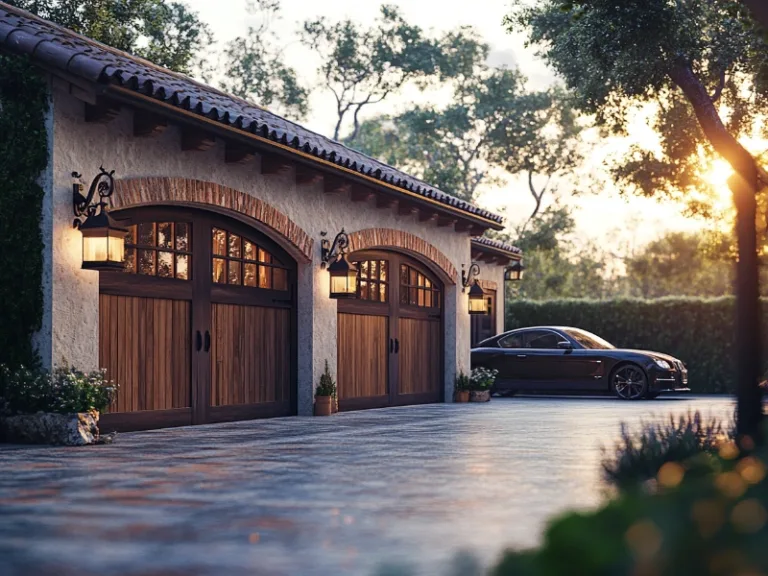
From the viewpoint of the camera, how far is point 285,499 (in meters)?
6.94

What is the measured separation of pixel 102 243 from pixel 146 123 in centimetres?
174

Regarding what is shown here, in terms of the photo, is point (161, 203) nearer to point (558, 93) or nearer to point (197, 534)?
point (197, 534)

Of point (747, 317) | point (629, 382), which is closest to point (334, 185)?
point (629, 382)

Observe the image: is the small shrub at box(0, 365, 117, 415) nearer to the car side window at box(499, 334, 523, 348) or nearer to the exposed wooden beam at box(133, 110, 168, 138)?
the exposed wooden beam at box(133, 110, 168, 138)

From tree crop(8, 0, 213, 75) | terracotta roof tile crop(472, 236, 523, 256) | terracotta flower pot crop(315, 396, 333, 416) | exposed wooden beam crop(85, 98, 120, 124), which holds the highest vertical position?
tree crop(8, 0, 213, 75)

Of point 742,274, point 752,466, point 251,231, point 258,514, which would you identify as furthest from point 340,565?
point 251,231

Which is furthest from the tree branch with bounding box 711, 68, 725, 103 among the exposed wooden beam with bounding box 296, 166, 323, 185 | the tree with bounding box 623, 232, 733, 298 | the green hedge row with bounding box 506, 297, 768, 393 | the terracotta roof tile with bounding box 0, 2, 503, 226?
the tree with bounding box 623, 232, 733, 298

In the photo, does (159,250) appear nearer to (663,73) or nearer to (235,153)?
(235,153)

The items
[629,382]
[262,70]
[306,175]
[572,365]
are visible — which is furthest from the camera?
[262,70]

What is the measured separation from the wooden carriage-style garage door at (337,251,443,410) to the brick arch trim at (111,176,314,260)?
2.09 metres

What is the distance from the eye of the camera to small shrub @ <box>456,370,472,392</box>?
66.7ft

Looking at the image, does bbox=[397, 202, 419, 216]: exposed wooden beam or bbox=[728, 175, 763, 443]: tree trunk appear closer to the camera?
bbox=[728, 175, 763, 443]: tree trunk

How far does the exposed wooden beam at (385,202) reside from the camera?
17391mm

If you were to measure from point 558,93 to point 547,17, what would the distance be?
17042 millimetres
